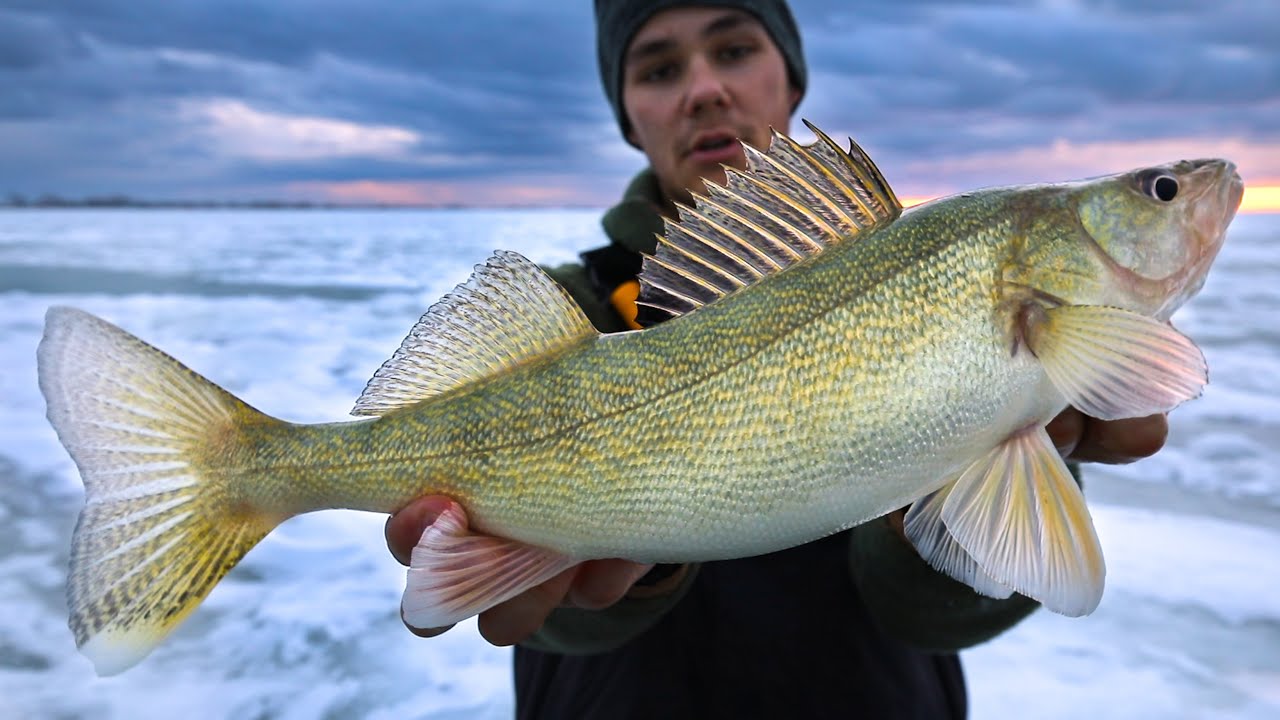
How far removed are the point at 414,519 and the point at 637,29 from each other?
2.16 meters

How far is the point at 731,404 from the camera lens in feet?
3.69

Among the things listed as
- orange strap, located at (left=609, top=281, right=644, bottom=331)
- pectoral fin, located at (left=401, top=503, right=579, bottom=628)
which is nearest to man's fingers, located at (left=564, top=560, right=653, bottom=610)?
pectoral fin, located at (left=401, top=503, right=579, bottom=628)

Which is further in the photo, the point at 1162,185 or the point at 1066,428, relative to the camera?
the point at 1066,428

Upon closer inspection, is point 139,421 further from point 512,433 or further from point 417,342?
point 512,433

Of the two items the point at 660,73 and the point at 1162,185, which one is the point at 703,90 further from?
the point at 1162,185

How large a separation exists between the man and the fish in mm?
251

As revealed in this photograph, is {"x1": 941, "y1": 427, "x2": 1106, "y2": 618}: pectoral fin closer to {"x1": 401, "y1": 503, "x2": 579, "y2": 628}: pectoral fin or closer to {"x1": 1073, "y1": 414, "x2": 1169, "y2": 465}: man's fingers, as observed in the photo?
{"x1": 1073, "y1": 414, "x2": 1169, "y2": 465}: man's fingers

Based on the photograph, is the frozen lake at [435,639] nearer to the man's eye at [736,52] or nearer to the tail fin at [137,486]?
the man's eye at [736,52]

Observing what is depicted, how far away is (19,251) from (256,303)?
953 cm

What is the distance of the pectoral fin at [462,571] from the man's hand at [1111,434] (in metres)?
0.87

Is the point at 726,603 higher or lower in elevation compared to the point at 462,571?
lower

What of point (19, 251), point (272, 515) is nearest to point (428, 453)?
point (272, 515)

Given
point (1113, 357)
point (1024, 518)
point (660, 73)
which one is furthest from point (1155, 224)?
point (660, 73)

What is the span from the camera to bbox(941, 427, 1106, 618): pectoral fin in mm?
1140
